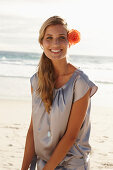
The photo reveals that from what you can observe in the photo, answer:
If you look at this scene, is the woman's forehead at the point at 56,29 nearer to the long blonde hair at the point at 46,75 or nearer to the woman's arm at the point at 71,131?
the long blonde hair at the point at 46,75

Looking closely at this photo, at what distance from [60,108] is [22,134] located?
4.30 meters

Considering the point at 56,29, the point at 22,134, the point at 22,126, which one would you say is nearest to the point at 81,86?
the point at 56,29

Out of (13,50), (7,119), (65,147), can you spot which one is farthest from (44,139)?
(13,50)

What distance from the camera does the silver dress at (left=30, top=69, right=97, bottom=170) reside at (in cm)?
236

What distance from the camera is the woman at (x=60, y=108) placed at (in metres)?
2.36

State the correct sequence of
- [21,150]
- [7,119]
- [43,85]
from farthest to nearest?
[7,119] → [21,150] → [43,85]

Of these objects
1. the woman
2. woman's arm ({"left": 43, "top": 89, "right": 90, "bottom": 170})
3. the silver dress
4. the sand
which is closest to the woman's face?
the woman

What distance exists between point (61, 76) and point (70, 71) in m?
0.10

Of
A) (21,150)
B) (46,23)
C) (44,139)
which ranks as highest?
(46,23)

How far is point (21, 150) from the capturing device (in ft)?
18.5

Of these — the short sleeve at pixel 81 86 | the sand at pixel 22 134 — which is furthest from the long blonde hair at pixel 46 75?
the sand at pixel 22 134

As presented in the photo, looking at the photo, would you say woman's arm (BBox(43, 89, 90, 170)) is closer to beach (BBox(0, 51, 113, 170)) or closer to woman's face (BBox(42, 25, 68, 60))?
woman's face (BBox(42, 25, 68, 60))

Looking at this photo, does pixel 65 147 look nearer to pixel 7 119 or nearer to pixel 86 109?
pixel 86 109

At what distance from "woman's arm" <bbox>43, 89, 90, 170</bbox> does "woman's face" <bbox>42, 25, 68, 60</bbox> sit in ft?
1.26
